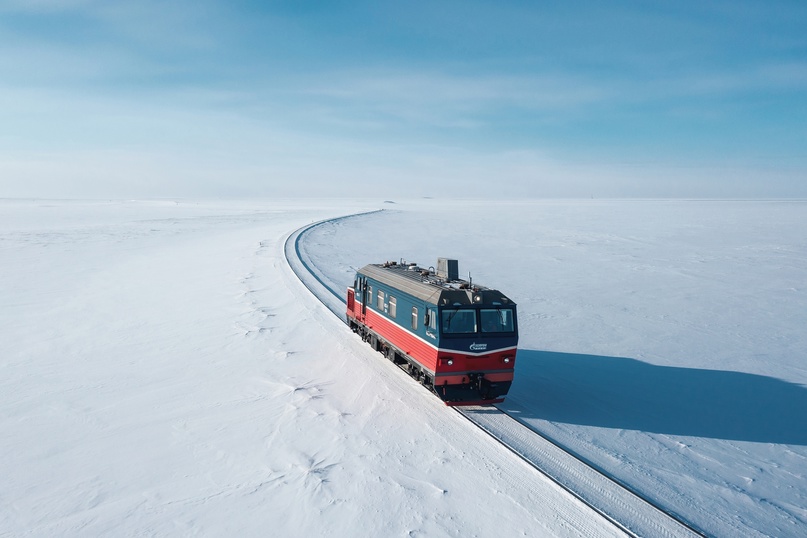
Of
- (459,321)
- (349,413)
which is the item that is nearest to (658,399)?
(459,321)

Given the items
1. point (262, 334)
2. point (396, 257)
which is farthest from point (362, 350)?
point (396, 257)

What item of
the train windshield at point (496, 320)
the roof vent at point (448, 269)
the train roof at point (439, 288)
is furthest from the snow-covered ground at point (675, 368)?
the roof vent at point (448, 269)

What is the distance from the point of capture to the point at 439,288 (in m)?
14.0

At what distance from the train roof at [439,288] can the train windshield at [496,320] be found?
19 cm

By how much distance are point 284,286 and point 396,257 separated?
540 inches

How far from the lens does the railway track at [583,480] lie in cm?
918

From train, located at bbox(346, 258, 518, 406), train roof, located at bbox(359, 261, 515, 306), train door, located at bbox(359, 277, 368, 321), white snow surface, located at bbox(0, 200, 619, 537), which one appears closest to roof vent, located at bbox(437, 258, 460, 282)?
train roof, located at bbox(359, 261, 515, 306)

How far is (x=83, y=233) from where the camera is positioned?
5706cm

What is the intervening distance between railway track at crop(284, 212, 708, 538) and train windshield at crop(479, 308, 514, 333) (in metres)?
2.06

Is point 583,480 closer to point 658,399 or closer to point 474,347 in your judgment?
point 474,347

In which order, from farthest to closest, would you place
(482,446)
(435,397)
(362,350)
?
(362,350)
(435,397)
(482,446)

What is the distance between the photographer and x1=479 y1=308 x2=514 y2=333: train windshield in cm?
1372

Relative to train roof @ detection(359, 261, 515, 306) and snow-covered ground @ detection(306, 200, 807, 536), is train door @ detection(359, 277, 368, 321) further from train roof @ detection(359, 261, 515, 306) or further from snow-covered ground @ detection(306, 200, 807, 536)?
snow-covered ground @ detection(306, 200, 807, 536)

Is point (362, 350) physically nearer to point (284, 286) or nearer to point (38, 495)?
point (38, 495)
